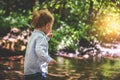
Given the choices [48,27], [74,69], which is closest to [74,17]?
[74,69]

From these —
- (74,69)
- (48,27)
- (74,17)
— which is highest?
(74,17)

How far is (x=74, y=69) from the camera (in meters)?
10.5

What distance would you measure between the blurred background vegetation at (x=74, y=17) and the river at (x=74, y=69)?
6.09 feet

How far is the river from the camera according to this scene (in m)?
9.25

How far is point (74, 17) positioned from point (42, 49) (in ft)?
34.2

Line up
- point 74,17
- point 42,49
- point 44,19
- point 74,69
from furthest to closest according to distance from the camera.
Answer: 1. point 74,17
2. point 74,69
3. point 44,19
4. point 42,49

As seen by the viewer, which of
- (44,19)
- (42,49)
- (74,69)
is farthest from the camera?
(74,69)

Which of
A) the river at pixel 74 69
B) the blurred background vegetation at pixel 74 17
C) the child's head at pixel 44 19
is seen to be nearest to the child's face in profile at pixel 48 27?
the child's head at pixel 44 19

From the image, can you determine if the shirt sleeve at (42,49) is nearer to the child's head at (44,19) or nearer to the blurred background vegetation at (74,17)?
the child's head at (44,19)

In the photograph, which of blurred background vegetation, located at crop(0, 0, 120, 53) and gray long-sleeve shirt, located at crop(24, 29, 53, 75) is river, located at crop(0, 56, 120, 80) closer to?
blurred background vegetation, located at crop(0, 0, 120, 53)

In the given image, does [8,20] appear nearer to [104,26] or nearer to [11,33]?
[11,33]

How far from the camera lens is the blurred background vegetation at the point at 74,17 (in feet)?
45.7

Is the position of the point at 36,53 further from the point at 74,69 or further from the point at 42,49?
the point at 74,69

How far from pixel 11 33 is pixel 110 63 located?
390 cm
